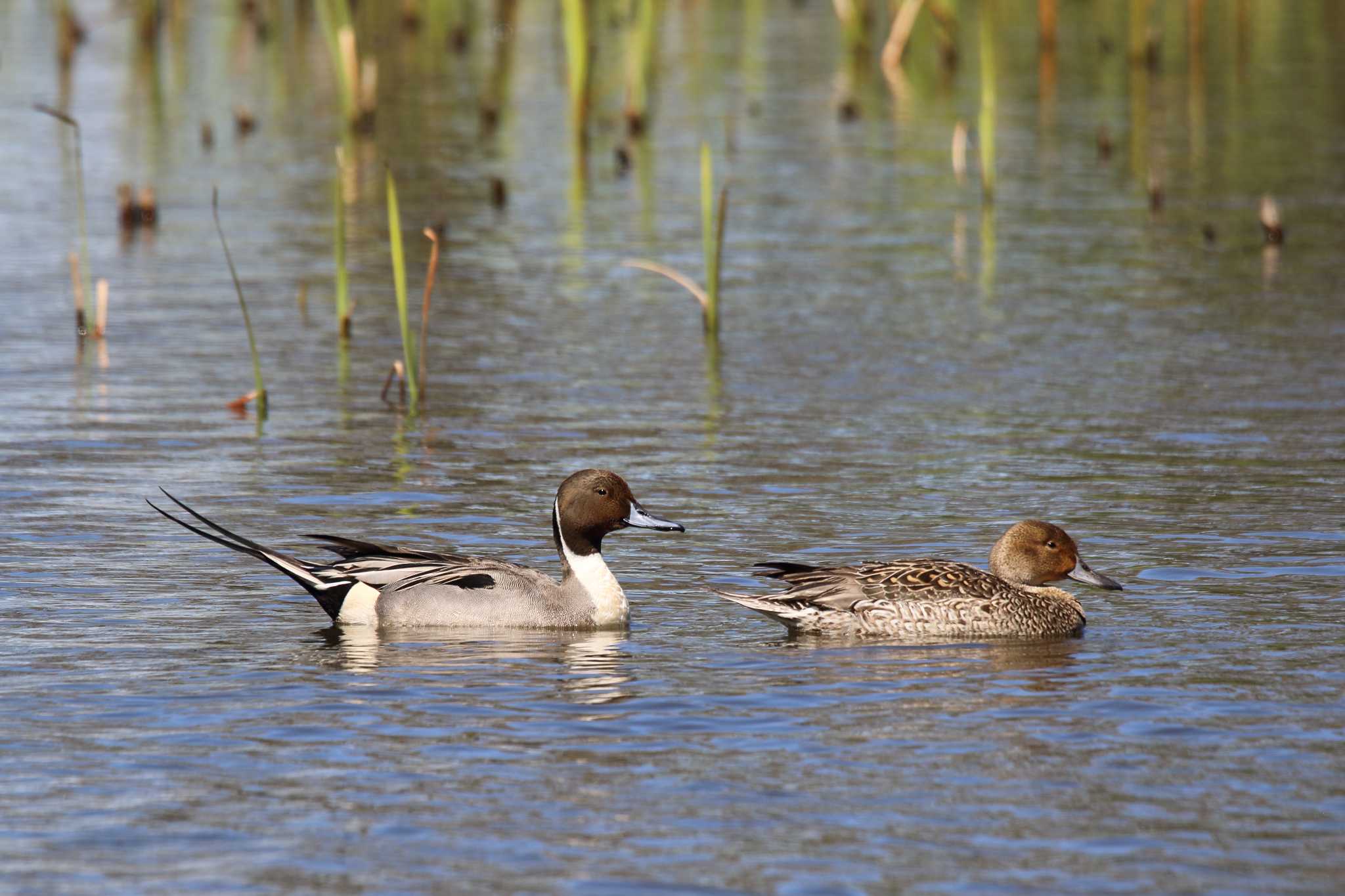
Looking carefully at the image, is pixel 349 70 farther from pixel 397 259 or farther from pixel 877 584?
pixel 877 584

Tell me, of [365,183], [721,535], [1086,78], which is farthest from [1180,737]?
[1086,78]

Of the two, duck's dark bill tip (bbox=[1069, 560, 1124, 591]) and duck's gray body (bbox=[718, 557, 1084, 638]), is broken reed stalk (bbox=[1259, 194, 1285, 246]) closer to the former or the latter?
duck's dark bill tip (bbox=[1069, 560, 1124, 591])

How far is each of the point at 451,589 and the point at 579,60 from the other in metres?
19.5

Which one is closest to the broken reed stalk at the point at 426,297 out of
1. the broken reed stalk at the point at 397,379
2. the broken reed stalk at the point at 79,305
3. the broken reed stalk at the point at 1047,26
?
the broken reed stalk at the point at 397,379

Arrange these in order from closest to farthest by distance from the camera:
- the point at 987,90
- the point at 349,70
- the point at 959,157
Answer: the point at 987,90 → the point at 959,157 → the point at 349,70

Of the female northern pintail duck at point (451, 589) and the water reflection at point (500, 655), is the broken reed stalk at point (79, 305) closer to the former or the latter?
the female northern pintail duck at point (451, 589)

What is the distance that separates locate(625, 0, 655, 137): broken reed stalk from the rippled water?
2.83ft

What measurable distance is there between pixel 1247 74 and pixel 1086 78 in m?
3.08

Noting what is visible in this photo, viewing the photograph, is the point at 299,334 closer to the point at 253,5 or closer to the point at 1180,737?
the point at 1180,737

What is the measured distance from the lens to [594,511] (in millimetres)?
11156

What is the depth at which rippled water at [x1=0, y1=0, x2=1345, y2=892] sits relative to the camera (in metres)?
7.84

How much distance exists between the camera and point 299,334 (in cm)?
2008

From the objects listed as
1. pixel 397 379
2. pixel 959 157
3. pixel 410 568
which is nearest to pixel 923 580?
pixel 410 568

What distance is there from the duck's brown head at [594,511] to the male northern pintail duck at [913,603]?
2.28 ft
